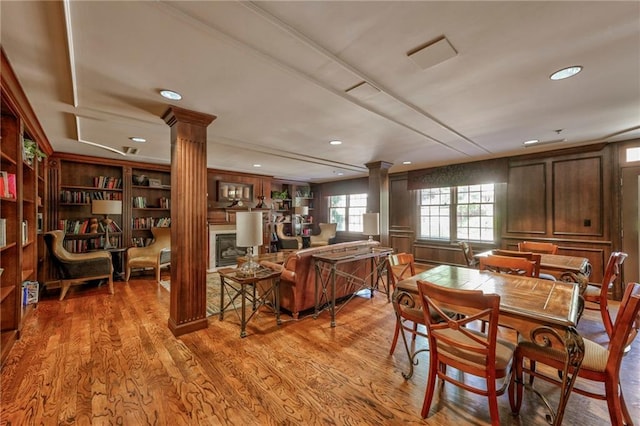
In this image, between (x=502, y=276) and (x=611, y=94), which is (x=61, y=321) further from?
(x=611, y=94)

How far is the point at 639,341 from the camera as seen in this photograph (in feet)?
8.69

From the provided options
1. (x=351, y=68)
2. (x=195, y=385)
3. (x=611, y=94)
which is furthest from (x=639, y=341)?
(x=195, y=385)

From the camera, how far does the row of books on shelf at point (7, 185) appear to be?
2.34m

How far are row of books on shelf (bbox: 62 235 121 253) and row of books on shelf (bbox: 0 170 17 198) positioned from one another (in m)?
2.75

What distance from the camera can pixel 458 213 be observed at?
5.74 metres

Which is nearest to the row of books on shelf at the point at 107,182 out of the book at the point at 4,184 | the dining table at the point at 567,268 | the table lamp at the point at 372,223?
the book at the point at 4,184

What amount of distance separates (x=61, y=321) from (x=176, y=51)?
11.2 ft

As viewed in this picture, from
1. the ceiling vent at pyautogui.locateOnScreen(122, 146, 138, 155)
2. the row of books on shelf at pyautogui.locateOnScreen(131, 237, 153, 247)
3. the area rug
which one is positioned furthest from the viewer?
the row of books on shelf at pyautogui.locateOnScreen(131, 237, 153, 247)

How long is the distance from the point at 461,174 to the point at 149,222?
258 inches

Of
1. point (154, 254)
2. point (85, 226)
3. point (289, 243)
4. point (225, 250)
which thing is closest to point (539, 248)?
point (289, 243)

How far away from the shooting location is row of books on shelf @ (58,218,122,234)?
15.5 ft

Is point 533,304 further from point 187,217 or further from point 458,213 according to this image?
point 458,213

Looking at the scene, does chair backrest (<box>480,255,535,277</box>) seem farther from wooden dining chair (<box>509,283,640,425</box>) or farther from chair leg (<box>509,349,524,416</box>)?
chair leg (<box>509,349,524,416</box>)

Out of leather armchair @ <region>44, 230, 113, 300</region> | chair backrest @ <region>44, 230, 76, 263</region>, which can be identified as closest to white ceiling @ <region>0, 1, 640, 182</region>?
chair backrest @ <region>44, 230, 76, 263</region>
